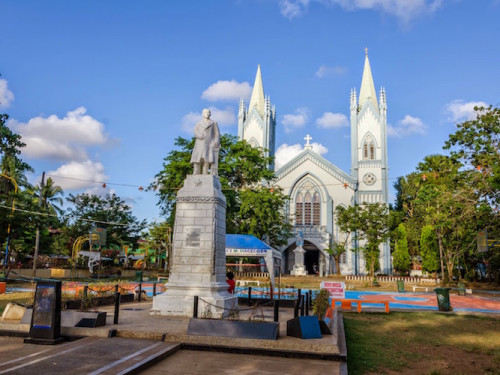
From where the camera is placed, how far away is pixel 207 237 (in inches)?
436

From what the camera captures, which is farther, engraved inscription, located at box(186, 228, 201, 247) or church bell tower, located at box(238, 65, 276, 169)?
church bell tower, located at box(238, 65, 276, 169)

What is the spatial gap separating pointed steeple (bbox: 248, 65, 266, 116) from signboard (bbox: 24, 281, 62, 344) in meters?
45.0

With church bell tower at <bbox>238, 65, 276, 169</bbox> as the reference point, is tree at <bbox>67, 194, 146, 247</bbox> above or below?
below

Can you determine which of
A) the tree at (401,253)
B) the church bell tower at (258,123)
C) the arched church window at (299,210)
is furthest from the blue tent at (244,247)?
the church bell tower at (258,123)

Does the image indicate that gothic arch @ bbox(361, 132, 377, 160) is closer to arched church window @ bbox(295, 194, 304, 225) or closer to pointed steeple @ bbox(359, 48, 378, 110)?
pointed steeple @ bbox(359, 48, 378, 110)

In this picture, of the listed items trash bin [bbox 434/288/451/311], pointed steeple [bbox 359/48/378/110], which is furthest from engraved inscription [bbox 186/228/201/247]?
pointed steeple [bbox 359/48/378/110]

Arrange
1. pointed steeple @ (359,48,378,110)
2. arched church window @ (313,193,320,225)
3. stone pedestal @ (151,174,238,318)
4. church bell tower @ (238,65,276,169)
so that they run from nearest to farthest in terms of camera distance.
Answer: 1. stone pedestal @ (151,174,238,318)
2. arched church window @ (313,193,320,225)
3. pointed steeple @ (359,48,378,110)
4. church bell tower @ (238,65,276,169)

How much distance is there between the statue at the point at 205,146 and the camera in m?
12.1

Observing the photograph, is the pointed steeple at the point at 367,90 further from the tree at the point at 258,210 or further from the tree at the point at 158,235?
the tree at the point at 158,235

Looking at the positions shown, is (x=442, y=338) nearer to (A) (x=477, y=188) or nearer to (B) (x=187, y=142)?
(A) (x=477, y=188)

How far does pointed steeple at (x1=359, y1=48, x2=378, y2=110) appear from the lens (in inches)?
1903

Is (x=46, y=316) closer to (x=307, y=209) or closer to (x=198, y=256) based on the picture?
(x=198, y=256)

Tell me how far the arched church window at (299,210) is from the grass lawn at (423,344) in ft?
105

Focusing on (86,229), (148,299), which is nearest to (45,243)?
(86,229)
